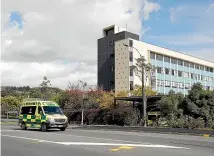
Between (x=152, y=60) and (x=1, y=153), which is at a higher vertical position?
(x=152, y=60)

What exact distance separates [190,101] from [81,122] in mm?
14833

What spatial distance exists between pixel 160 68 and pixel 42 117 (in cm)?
6266

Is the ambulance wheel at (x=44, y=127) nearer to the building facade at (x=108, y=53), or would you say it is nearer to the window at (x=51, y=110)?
the window at (x=51, y=110)

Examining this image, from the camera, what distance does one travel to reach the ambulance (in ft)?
85.7

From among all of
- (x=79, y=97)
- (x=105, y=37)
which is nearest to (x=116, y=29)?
(x=105, y=37)

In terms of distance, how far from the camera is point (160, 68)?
8638 centimetres

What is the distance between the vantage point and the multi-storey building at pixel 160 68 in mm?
78062

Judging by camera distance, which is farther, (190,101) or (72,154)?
(190,101)

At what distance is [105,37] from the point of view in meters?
85.7

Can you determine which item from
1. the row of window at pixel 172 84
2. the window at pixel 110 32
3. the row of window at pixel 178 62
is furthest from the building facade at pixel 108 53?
the row of window at pixel 172 84

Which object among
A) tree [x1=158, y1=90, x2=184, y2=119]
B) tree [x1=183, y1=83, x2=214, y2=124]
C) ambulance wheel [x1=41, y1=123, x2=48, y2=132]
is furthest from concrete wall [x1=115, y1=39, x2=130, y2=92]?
ambulance wheel [x1=41, y1=123, x2=48, y2=132]

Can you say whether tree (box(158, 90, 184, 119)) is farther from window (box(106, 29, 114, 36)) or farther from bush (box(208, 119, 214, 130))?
window (box(106, 29, 114, 36))

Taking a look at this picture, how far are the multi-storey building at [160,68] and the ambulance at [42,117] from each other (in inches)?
1660

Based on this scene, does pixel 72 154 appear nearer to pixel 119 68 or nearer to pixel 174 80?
pixel 119 68
